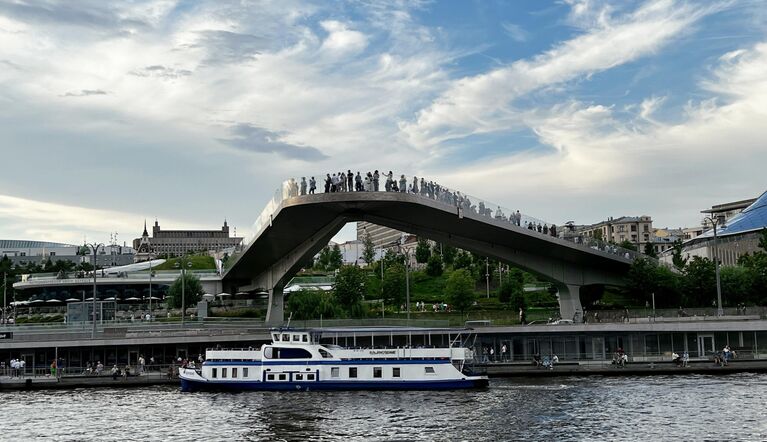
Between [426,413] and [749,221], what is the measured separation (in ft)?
282

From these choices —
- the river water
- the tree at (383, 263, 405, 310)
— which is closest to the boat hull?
the river water

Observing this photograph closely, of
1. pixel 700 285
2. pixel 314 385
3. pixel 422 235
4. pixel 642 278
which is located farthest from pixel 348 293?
pixel 314 385

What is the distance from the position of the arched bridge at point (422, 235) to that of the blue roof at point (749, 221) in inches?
1786

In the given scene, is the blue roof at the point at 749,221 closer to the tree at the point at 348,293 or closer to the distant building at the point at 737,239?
the distant building at the point at 737,239

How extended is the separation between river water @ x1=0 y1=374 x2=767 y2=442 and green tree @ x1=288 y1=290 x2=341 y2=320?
25.7 m

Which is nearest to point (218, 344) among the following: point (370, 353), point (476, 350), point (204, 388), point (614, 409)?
point (204, 388)

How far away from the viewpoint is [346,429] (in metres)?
32.6

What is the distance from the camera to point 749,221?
355 feet

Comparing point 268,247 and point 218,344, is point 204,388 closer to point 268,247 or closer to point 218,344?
point 218,344

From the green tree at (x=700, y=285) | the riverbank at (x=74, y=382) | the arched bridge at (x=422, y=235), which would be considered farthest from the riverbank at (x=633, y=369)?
the riverbank at (x=74, y=382)

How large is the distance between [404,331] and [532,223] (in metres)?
15.4

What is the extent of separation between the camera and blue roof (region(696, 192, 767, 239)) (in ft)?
346

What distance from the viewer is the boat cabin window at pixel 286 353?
47.7 metres

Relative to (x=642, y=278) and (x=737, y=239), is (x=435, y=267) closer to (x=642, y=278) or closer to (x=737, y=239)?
(x=737, y=239)
